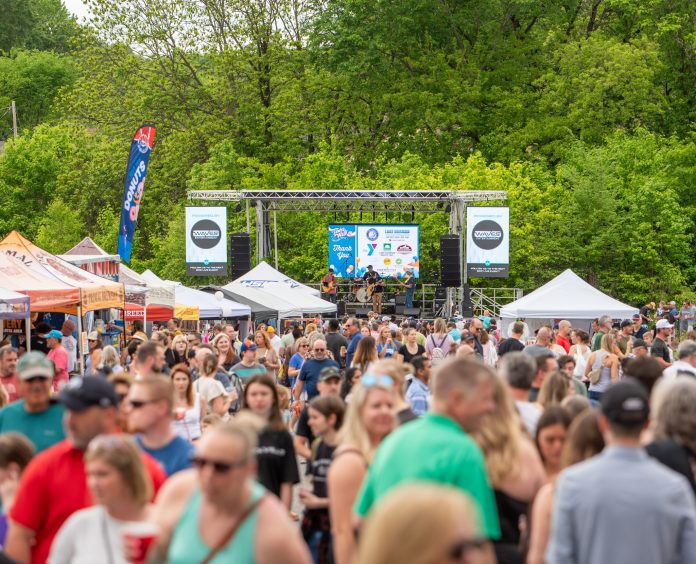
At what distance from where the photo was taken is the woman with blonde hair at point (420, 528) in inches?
106

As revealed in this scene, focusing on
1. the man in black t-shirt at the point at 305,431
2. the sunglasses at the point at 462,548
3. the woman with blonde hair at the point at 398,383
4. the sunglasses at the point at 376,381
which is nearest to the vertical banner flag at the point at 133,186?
the man in black t-shirt at the point at 305,431

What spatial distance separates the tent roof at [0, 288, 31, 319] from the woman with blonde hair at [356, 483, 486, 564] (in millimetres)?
13832

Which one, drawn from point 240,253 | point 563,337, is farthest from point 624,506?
point 240,253

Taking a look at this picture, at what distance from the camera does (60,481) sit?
539 centimetres

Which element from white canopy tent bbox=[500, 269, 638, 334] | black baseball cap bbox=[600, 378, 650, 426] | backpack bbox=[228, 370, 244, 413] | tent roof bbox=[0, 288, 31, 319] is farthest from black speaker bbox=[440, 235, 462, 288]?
black baseball cap bbox=[600, 378, 650, 426]

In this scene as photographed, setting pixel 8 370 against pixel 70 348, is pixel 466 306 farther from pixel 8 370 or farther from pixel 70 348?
pixel 8 370

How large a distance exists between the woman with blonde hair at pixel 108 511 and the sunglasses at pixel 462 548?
84.6 inches

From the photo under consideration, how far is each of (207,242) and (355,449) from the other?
36420 mm

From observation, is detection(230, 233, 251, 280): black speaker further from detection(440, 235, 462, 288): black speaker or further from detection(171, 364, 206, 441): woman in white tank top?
detection(171, 364, 206, 441): woman in white tank top

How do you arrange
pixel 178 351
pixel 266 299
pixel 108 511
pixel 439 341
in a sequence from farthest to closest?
pixel 266 299 → pixel 439 341 → pixel 178 351 → pixel 108 511

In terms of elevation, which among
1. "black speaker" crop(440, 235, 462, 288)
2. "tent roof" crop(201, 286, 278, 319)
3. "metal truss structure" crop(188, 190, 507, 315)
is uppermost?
"metal truss structure" crop(188, 190, 507, 315)

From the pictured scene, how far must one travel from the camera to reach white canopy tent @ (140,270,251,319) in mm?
28734

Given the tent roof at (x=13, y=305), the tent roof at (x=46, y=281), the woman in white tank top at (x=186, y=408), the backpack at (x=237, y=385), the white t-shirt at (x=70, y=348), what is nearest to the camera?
the woman in white tank top at (x=186, y=408)

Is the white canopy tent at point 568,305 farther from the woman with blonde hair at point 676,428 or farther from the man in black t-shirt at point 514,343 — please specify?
the woman with blonde hair at point 676,428
